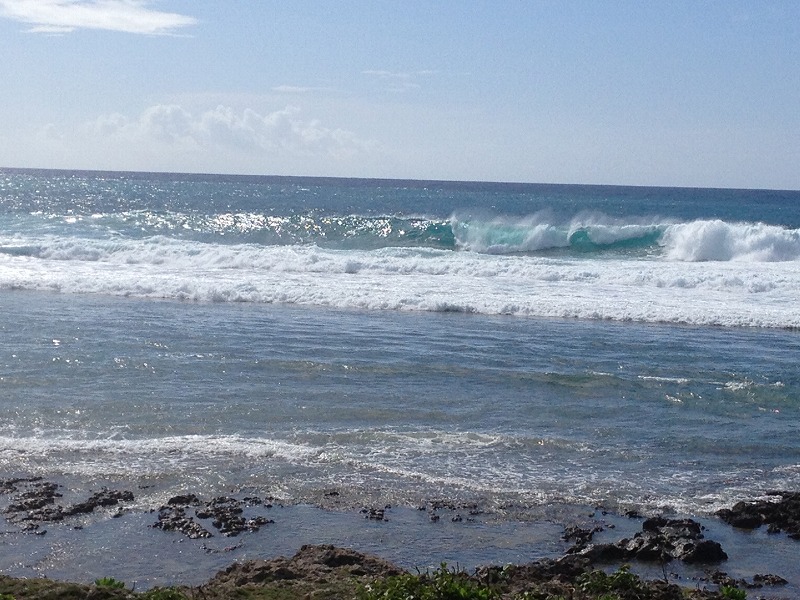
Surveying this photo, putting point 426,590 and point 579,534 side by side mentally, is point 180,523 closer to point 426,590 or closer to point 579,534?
point 426,590

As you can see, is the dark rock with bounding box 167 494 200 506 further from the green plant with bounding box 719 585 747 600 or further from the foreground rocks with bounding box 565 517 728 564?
the green plant with bounding box 719 585 747 600

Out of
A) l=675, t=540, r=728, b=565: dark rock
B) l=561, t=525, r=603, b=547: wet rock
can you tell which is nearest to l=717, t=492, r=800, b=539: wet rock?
l=675, t=540, r=728, b=565: dark rock

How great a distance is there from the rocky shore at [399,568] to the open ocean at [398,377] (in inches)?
16.5

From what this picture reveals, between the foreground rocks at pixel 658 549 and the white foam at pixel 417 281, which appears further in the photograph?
the white foam at pixel 417 281

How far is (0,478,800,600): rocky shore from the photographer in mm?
6277

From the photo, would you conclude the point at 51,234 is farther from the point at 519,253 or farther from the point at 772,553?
the point at 772,553

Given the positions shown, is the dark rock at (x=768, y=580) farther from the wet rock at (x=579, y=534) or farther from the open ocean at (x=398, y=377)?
the open ocean at (x=398, y=377)

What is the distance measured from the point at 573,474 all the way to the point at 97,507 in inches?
191

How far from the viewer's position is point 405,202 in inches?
3209

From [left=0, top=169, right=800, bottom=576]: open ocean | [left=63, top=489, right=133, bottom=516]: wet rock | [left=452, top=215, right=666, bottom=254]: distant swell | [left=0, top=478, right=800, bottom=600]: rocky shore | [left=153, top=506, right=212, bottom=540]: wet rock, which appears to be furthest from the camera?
[left=452, top=215, right=666, bottom=254]: distant swell

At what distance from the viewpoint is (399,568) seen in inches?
285

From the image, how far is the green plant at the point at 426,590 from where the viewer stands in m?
5.88

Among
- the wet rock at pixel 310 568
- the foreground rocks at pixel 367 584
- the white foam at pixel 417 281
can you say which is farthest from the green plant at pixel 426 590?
the white foam at pixel 417 281

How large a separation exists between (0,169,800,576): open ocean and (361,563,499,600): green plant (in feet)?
8.41
